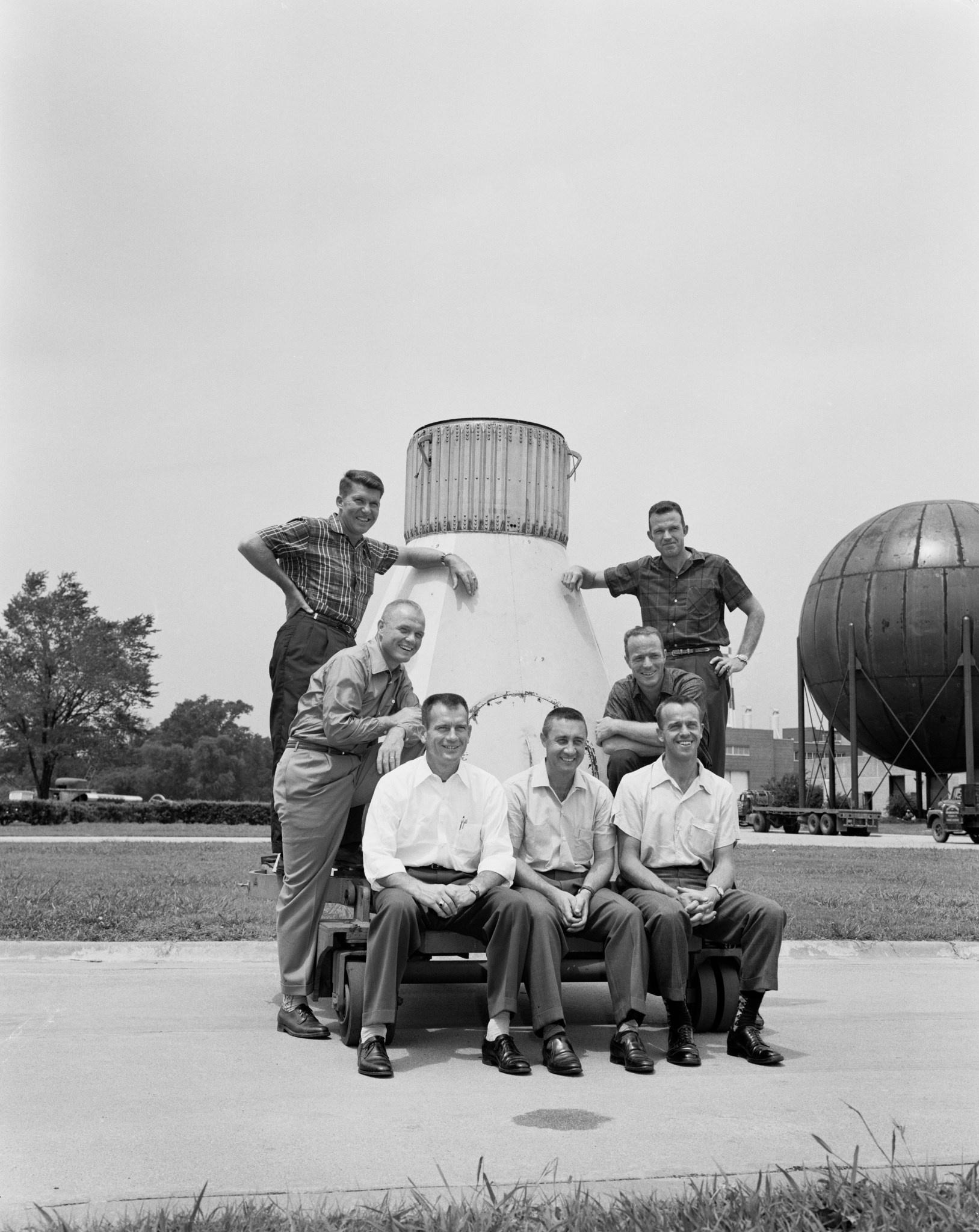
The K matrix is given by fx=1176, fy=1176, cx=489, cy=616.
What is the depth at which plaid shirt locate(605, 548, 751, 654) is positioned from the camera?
5785 millimetres

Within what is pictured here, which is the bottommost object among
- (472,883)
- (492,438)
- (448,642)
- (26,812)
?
(26,812)

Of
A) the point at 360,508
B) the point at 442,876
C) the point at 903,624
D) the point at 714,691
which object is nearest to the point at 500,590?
the point at 714,691

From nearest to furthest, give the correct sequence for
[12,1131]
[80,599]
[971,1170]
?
[971,1170]
[12,1131]
[80,599]

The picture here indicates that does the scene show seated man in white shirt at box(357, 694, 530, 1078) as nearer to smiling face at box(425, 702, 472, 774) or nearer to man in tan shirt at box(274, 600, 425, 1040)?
smiling face at box(425, 702, 472, 774)

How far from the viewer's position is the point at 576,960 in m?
4.16

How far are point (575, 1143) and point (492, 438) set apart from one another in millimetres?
7266

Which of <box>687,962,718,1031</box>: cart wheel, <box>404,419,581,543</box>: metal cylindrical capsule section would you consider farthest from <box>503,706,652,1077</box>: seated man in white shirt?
<box>404,419,581,543</box>: metal cylindrical capsule section

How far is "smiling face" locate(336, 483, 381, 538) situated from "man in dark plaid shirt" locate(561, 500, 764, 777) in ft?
4.53

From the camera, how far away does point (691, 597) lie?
5789 mm

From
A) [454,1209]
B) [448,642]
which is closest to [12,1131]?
[454,1209]

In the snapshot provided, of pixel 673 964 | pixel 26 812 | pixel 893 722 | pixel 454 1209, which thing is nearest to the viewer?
pixel 454 1209

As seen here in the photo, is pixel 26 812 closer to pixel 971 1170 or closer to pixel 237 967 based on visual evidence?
pixel 237 967

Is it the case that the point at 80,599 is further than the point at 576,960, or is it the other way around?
the point at 80,599

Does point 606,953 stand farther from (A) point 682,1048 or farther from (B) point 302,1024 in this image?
(B) point 302,1024
